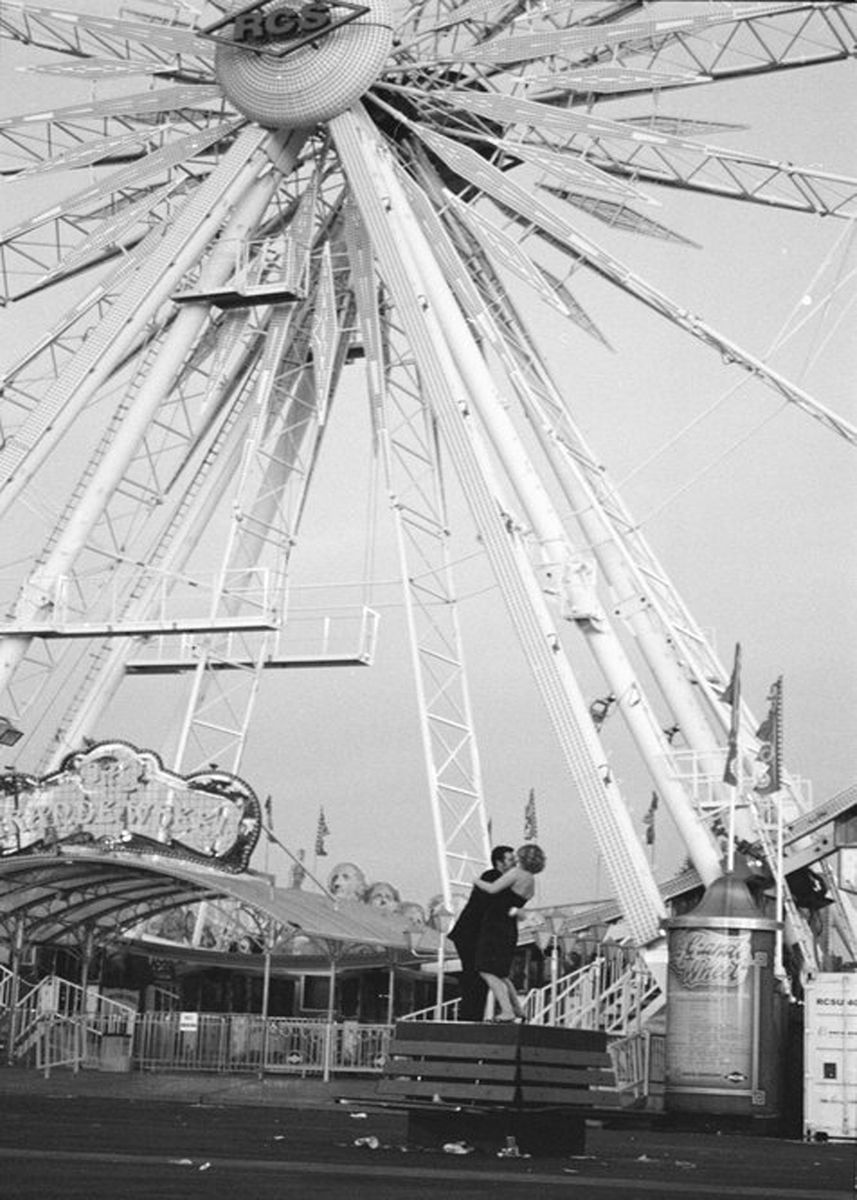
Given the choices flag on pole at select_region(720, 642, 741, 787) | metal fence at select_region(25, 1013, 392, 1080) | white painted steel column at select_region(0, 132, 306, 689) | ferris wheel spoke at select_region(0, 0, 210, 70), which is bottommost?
metal fence at select_region(25, 1013, 392, 1080)

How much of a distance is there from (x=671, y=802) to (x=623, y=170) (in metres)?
13.6

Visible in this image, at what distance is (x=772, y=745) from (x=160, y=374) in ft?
43.8

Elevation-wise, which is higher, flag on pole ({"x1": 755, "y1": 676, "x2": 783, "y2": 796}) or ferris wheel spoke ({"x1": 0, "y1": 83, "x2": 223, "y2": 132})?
ferris wheel spoke ({"x1": 0, "y1": 83, "x2": 223, "y2": 132})

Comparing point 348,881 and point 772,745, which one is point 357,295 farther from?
point 348,881

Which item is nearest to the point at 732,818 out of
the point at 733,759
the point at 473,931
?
the point at 733,759

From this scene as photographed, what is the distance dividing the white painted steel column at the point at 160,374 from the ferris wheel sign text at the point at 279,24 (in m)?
2.10

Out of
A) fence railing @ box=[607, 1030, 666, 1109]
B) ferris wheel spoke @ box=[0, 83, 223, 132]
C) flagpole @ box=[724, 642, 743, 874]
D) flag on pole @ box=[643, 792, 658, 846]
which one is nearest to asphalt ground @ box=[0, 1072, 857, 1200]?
flagpole @ box=[724, 642, 743, 874]

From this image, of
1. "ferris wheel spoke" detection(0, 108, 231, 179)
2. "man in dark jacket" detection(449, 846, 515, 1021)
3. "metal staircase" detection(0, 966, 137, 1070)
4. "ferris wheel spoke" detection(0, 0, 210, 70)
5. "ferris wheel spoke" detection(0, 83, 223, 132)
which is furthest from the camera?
"metal staircase" detection(0, 966, 137, 1070)

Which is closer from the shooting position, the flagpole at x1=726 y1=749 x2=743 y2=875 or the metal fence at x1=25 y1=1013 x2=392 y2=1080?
the flagpole at x1=726 y1=749 x2=743 y2=875

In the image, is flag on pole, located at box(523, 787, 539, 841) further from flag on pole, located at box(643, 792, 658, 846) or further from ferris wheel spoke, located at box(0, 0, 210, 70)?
ferris wheel spoke, located at box(0, 0, 210, 70)

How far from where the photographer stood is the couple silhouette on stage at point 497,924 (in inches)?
578

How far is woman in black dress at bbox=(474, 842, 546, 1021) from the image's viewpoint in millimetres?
14672

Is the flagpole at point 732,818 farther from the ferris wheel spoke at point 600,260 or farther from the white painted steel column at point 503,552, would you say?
the ferris wheel spoke at point 600,260

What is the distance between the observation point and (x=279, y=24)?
34.8 m
